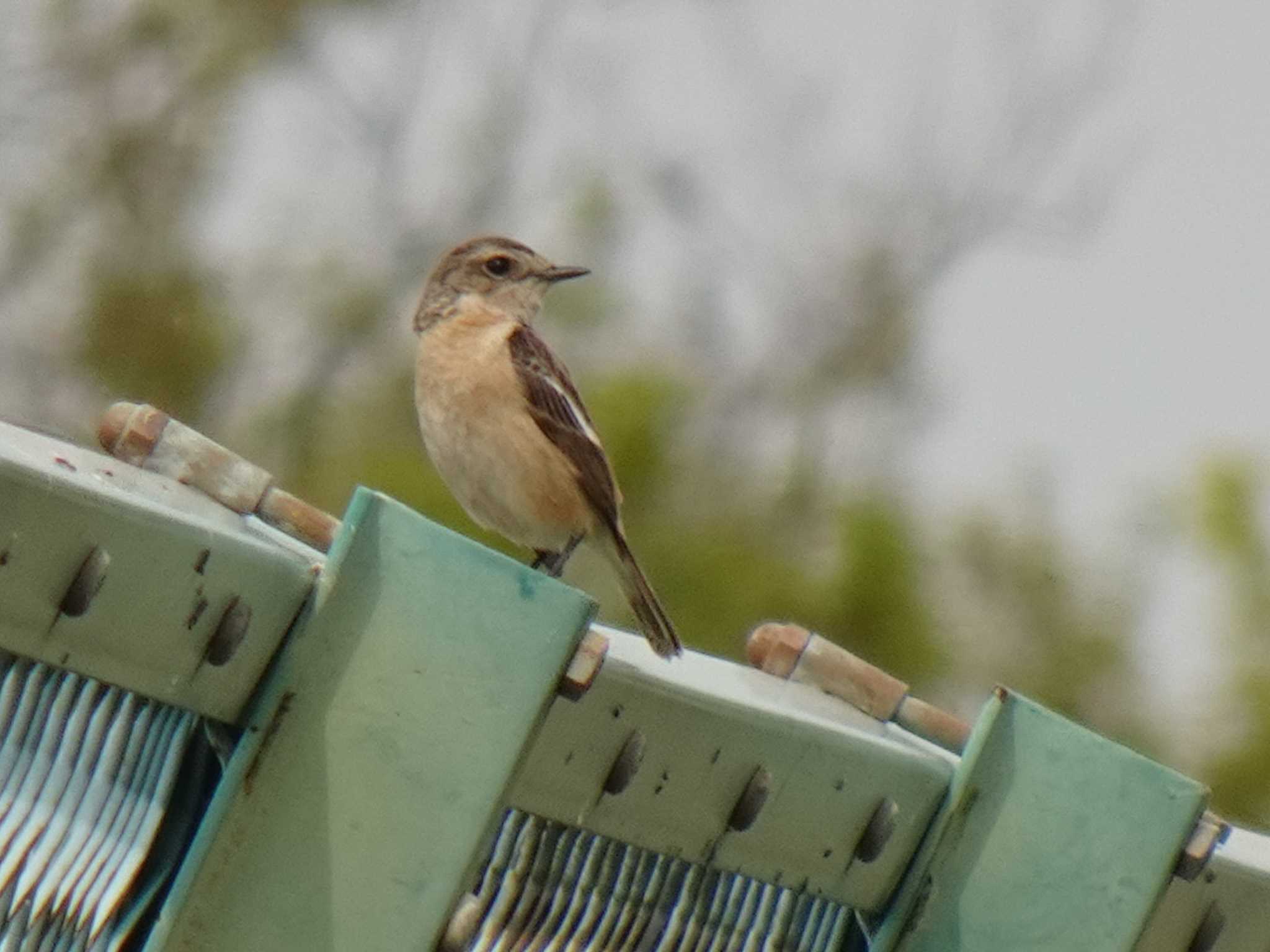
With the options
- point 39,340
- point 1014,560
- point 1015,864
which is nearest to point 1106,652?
point 1014,560

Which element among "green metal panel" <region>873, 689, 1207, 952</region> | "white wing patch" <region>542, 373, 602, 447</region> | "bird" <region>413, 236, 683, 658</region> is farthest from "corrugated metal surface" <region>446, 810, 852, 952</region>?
"white wing patch" <region>542, 373, 602, 447</region>

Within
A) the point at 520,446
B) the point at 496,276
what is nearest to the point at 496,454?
the point at 520,446

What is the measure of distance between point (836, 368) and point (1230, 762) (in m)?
8.14

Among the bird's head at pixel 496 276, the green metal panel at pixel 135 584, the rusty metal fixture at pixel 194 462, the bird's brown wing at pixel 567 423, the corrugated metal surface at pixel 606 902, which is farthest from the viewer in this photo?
the bird's head at pixel 496 276

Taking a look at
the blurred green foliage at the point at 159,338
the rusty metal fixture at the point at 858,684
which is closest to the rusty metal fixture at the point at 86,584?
the rusty metal fixture at the point at 858,684

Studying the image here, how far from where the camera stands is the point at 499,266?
23.8 ft

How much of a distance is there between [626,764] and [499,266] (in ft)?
16.0

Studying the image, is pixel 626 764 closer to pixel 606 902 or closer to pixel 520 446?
pixel 606 902

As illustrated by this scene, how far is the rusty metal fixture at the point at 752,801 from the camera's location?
8.66ft

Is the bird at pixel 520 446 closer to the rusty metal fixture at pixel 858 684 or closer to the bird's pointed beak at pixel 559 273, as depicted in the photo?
the bird's pointed beak at pixel 559 273

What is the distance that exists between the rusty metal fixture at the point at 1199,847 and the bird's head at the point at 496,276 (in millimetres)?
4455

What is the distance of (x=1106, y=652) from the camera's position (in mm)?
6305

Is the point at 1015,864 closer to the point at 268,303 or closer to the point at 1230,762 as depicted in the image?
the point at 1230,762

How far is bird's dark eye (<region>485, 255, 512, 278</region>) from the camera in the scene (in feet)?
23.7
